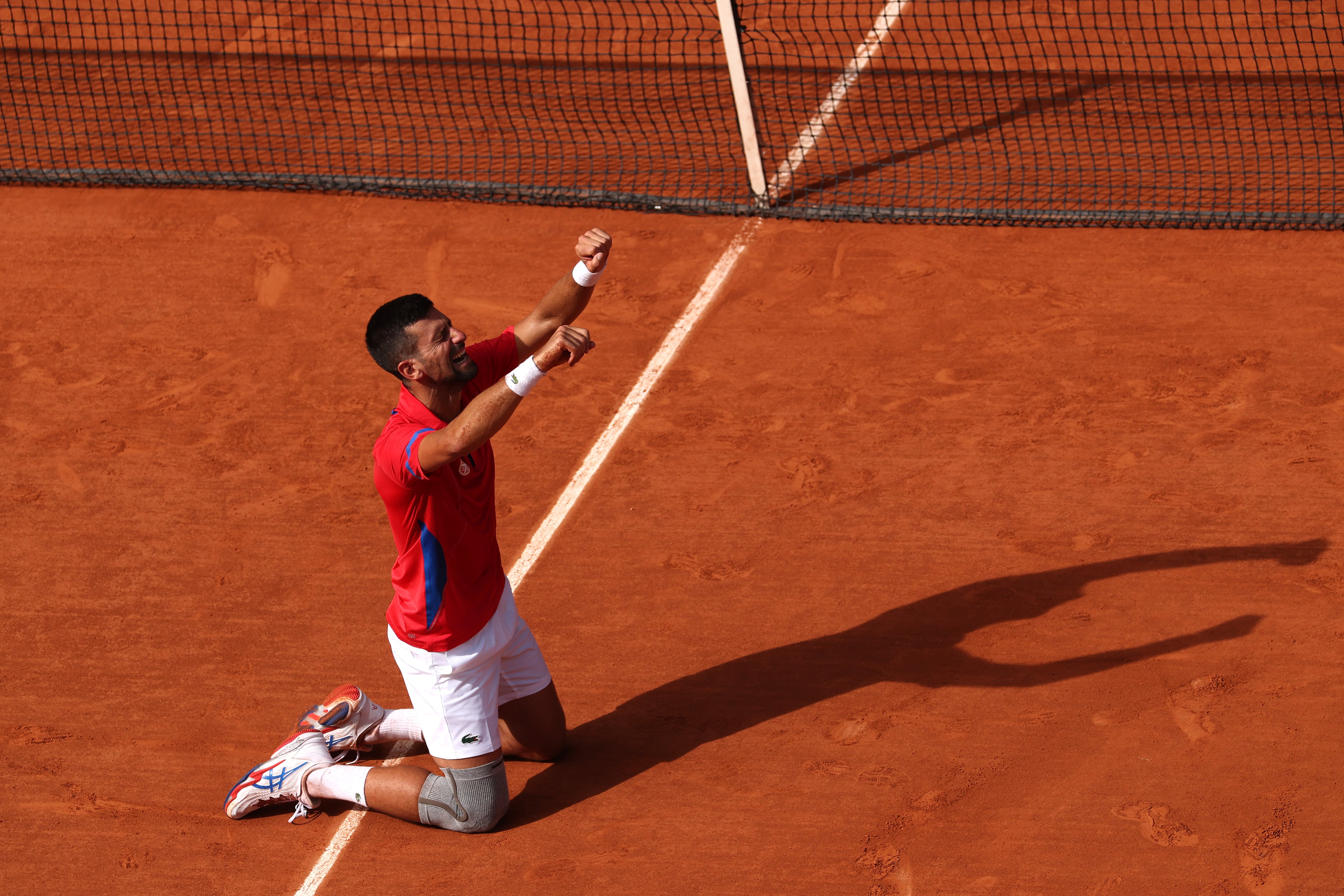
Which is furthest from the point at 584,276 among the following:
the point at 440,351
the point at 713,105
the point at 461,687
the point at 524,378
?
the point at 713,105

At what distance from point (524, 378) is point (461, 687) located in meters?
1.43

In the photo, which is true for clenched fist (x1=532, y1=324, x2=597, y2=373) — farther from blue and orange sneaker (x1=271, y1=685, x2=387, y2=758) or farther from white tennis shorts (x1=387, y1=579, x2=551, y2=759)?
blue and orange sneaker (x1=271, y1=685, x2=387, y2=758)

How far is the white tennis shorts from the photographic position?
5281 millimetres

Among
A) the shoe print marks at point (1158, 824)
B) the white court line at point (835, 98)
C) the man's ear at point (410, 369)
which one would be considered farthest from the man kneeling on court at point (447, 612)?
the white court line at point (835, 98)

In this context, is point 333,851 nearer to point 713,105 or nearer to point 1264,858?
point 1264,858

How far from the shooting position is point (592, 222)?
9.80m

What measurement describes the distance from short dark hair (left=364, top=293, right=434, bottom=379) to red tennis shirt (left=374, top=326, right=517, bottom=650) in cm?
21

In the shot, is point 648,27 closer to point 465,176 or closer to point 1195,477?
point 465,176

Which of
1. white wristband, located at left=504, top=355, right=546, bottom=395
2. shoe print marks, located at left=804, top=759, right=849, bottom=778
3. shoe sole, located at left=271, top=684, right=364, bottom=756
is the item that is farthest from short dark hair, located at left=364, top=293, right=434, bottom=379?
shoe print marks, located at left=804, top=759, right=849, bottom=778

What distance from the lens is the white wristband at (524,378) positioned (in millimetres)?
4570

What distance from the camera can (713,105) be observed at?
1125cm

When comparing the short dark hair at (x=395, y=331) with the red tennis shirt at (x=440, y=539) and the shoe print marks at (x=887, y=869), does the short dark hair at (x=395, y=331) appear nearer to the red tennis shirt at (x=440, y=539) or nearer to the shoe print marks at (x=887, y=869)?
the red tennis shirt at (x=440, y=539)

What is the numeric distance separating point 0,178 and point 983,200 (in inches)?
300

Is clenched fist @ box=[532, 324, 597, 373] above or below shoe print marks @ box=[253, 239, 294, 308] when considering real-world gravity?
above
